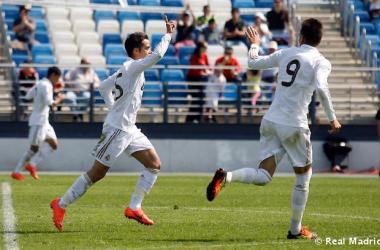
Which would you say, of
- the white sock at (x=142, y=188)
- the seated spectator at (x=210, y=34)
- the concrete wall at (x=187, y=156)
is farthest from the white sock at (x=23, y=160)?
the white sock at (x=142, y=188)

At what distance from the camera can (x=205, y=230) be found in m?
10.8

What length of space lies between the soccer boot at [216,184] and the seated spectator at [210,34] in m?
16.8

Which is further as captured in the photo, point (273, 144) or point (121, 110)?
point (121, 110)

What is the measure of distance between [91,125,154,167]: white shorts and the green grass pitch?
81 centimetres

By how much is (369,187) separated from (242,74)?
7502 millimetres

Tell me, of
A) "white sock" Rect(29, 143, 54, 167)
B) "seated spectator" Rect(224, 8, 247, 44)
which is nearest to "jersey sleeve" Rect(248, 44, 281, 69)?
"white sock" Rect(29, 143, 54, 167)

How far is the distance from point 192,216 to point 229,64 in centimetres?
1299

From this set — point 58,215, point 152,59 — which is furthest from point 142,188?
point 152,59

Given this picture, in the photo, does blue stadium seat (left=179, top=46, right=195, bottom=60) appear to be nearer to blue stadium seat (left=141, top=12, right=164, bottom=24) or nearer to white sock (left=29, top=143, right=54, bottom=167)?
blue stadium seat (left=141, top=12, right=164, bottom=24)

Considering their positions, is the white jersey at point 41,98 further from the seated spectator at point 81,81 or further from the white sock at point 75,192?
the white sock at point 75,192

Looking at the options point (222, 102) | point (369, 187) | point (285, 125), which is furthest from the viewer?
point (222, 102)

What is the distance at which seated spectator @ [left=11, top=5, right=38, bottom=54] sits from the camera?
2552 centimetres

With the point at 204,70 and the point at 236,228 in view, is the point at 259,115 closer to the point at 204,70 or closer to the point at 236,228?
the point at 204,70

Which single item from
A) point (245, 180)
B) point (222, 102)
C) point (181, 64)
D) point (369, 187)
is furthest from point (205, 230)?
point (181, 64)
